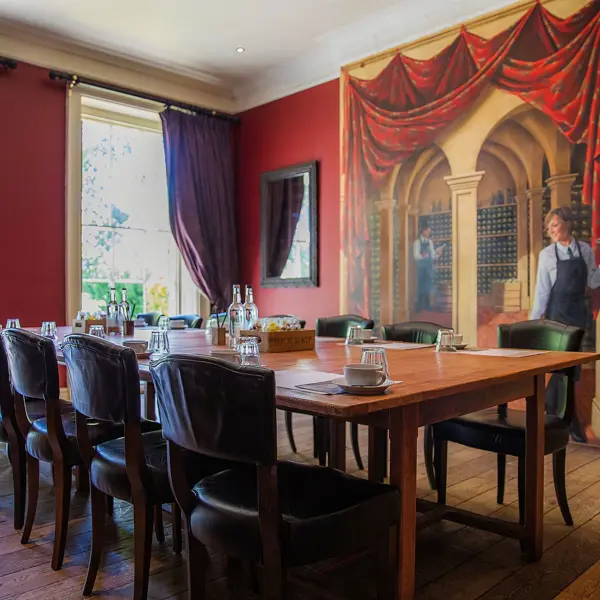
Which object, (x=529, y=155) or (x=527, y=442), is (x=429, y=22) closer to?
(x=529, y=155)

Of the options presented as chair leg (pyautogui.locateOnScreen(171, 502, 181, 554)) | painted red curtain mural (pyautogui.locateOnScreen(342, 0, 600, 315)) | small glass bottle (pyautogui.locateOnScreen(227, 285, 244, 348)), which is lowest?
chair leg (pyautogui.locateOnScreen(171, 502, 181, 554))

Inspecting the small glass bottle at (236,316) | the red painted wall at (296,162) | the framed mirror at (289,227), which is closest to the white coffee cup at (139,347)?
the small glass bottle at (236,316)

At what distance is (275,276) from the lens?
591cm

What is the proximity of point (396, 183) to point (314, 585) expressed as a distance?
363 centimetres

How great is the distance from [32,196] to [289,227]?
2.27 meters

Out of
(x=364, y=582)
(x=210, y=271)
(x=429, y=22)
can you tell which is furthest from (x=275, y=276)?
(x=364, y=582)

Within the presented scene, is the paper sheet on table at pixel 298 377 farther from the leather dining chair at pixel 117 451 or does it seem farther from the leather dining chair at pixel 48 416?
the leather dining chair at pixel 48 416

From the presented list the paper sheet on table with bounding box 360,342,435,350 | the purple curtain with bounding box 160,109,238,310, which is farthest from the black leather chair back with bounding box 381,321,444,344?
the purple curtain with bounding box 160,109,238,310

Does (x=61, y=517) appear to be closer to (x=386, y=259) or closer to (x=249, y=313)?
(x=249, y=313)

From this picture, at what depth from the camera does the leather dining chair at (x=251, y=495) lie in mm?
1312

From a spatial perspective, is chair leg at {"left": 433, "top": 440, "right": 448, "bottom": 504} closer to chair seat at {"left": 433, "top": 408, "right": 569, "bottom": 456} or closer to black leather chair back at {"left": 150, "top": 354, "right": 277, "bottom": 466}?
chair seat at {"left": 433, "top": 408, "right": 569, "bottom": 456}

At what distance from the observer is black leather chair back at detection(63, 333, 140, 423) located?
5.39 feet

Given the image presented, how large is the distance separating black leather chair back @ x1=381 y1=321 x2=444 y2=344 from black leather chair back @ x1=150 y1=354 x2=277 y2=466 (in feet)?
6.11

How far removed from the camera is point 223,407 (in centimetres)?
133
